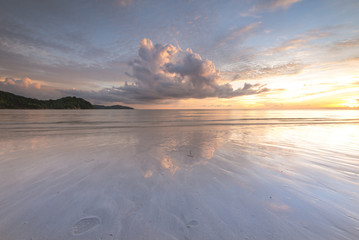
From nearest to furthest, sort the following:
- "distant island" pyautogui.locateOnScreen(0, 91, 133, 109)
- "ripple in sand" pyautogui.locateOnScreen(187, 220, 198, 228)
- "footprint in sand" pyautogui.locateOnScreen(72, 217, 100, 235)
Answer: "footprint in sand" pyautogui.locateOnScreen(72, 217, 100, 235) → "ripple in sand" pyautogui.locateOnScreen(187, 220, 198, 228) → "distant island" pyautogui.locateOnScreen(0, 91, 133, 109)

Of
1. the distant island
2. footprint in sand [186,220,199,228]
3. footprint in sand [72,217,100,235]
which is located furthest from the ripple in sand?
the distant island

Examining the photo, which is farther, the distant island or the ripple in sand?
the distant island

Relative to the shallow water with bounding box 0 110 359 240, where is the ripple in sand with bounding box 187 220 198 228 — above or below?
above

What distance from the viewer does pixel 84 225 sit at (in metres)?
2.93

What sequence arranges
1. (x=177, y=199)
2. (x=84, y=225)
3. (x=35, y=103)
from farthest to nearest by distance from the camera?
(x=35, y=103)
(x=177, y=199)
(x=84, y=225)

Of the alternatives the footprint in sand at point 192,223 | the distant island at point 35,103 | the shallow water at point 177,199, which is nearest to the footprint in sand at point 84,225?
the shallow water at point 177,199

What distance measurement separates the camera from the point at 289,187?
4.58m

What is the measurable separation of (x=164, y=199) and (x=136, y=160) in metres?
3.78

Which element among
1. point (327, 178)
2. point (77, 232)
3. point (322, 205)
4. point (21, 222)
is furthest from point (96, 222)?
point (327, 178)

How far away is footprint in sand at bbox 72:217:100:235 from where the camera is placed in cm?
278

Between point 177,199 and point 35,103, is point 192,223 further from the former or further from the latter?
point 35,103

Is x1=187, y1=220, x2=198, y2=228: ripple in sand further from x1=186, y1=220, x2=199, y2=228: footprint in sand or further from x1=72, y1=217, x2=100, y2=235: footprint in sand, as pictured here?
x1=72, y1=217, x2=100, y2=235: footprint in sand

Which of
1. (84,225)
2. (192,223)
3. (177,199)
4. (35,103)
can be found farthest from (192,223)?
(35,103)

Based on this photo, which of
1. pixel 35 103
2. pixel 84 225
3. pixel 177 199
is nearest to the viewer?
pixel 84 225
